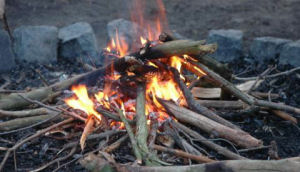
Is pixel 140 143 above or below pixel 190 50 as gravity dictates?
below

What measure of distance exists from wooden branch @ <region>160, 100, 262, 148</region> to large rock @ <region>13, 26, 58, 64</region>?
11.9 ft

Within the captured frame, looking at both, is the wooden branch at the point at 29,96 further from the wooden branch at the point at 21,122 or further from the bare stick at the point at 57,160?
the bare stick at the point at 57,160

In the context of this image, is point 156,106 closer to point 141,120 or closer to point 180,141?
point 141,120

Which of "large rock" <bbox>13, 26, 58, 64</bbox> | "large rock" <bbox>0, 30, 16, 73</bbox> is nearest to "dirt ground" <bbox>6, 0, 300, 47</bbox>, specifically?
"large rock" <bbox>13, 26, 58, 64</bbox>

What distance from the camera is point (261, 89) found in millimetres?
4574

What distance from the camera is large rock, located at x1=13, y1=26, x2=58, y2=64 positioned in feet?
20.7

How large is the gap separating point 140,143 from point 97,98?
0.79 m

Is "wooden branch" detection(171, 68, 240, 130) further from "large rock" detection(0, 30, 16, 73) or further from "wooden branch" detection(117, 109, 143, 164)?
"large rock" detection(0, 30, 16, 73)

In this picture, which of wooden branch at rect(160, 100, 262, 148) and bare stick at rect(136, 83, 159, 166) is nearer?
bare stick at rect(136, 83, 159, 166)

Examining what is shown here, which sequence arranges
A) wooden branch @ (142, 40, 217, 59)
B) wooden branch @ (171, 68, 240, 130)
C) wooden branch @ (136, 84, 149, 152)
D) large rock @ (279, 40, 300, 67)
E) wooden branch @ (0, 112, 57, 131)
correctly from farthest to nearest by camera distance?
large rock @ (279, 40, 300, 67), wooden branch @ (0, 112, 57, 131), wooden branch @ (171, 68, 240, 130), wooden branch @ (142, 40, 217, 59), wooden branch @ (136, 84, 149, 152)

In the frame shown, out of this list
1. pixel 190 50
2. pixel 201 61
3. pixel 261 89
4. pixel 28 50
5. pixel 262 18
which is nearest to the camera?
pixel 190 50

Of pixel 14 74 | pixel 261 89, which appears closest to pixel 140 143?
pixel 261 89

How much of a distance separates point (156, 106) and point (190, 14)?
16.8 feet

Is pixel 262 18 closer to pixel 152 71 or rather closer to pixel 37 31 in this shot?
pixel 37 31
